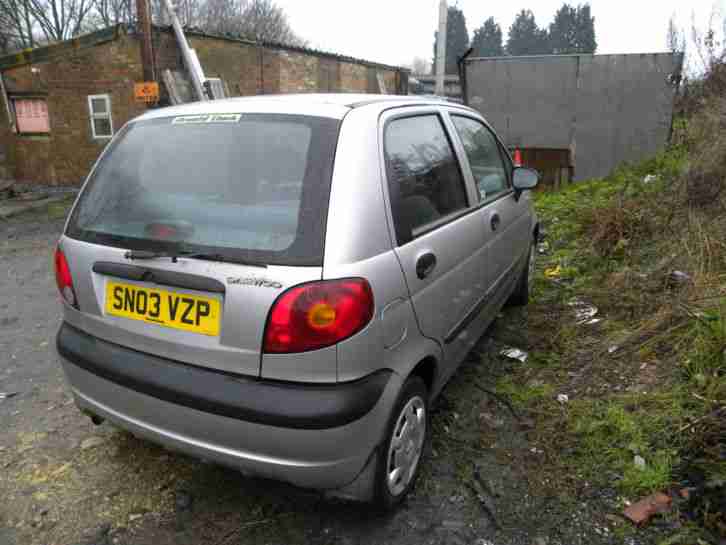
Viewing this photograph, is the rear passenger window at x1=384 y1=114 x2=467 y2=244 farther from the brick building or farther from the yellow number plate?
the brick building

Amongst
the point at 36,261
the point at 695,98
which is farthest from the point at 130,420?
the point at 695,98

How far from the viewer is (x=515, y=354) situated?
3670 millimetres

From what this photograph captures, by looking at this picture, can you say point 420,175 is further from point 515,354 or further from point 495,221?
point 515,354

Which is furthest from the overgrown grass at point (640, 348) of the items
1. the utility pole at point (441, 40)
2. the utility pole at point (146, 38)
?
the utility pole at point (146, 38)

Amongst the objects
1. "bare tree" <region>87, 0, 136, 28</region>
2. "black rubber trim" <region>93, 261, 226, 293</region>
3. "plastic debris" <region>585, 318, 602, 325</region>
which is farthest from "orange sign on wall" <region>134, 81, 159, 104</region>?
"bare tree" <region>87, 0, 136, 28</region>

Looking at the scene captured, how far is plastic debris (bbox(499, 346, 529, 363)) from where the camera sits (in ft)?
11.9

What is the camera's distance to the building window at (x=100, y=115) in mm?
13211

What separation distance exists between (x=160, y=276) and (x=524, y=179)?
269 centimetres

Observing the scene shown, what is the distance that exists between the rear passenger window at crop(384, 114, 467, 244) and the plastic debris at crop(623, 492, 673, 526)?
1.47 meters

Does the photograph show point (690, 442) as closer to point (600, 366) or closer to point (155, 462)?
point (600, 366)

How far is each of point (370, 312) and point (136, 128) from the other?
140cm

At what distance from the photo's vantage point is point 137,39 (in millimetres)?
12742

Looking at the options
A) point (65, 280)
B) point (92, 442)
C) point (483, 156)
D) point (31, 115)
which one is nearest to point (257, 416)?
point (65, 280)

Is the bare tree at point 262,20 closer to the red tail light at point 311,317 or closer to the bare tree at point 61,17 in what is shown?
the bare tree at point 61,17
